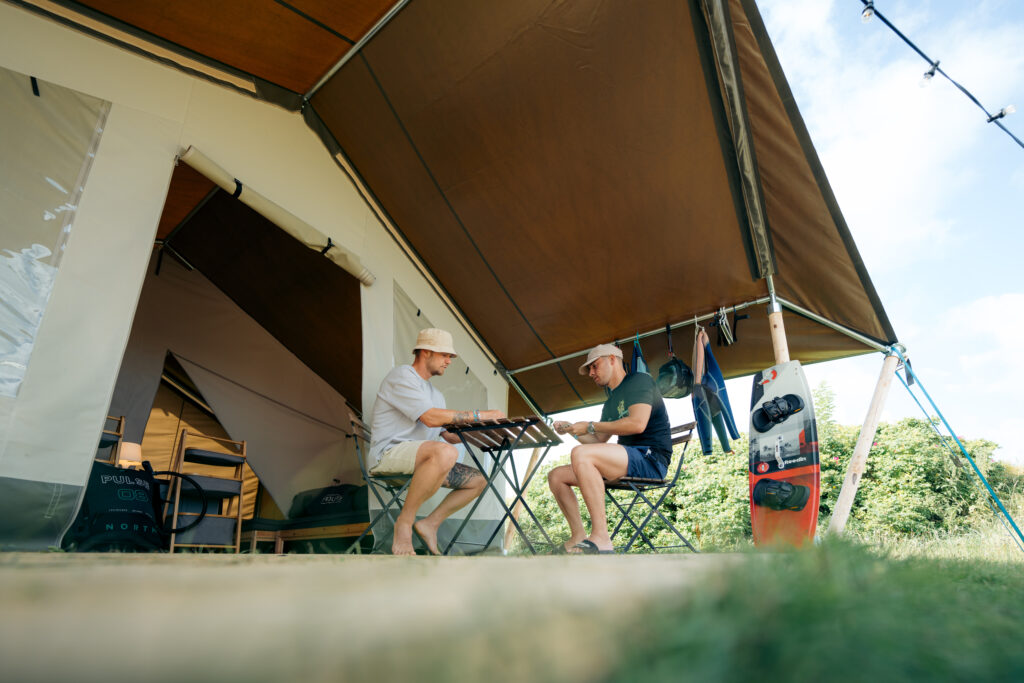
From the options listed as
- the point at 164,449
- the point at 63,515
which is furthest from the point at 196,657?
the point at 164,449

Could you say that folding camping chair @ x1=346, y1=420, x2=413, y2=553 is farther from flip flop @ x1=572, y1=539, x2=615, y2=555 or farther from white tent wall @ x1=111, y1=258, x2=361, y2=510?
white tent wall @ x1=111, y1=258, x2=361, y2=510

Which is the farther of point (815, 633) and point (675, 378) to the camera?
point (675, 378)

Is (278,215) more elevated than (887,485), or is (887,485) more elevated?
(278,215)

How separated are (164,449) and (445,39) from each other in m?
3.81

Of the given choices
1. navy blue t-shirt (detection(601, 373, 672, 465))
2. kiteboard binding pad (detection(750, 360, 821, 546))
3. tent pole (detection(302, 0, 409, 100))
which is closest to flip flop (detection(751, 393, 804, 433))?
kiteboard binding pad (detection(750, 360, 821, 546))

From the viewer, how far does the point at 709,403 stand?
11.6ft

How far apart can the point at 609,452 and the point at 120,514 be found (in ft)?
7.42

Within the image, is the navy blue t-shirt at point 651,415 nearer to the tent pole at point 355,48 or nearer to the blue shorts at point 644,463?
the blue shorts at point 644,463

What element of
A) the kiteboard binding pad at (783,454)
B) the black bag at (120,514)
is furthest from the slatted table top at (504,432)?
the black bag at (120,514)

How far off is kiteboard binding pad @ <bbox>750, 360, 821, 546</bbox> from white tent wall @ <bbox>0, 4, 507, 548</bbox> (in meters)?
2.12

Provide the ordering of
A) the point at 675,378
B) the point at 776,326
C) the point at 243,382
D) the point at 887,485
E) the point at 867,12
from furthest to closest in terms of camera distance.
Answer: the point at 887,485 < the point at 243,382 < the point at 675,378 < the point at 776,326 < the point at 867,12

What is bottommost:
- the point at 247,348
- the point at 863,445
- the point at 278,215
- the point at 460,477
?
the point at 863,445

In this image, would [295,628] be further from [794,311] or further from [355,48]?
[794,311]

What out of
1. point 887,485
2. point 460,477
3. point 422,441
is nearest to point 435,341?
point 422,441
